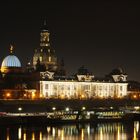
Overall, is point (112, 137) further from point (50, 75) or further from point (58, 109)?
point (50, 75)

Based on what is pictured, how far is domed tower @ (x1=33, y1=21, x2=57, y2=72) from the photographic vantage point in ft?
288

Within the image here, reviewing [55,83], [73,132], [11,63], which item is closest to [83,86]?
[55,83]

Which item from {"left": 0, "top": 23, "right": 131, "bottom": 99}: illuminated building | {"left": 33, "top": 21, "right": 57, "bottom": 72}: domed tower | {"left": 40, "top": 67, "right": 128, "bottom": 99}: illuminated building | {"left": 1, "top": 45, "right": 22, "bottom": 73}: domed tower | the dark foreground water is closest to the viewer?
the dark foreground water

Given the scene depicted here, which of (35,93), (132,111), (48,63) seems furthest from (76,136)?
(48,63)

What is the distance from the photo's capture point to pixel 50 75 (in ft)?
259

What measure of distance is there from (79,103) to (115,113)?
12683mm

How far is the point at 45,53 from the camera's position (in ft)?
290

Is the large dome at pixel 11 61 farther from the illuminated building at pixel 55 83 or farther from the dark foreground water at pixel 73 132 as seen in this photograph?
the dark foreground water at pixel 73 132

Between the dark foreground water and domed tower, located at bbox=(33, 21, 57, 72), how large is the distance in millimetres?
36450

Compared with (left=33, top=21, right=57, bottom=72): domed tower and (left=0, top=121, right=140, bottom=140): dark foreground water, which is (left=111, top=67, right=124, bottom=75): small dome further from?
(left=0, top=121, right=140, bottom=140): dark foreground water

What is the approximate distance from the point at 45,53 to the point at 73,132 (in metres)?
42.3

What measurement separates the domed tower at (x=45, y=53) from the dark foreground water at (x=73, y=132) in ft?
120

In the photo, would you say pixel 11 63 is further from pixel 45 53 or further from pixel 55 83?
pixel 45 53

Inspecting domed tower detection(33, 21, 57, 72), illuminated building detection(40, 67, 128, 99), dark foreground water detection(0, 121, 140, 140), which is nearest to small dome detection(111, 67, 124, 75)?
illuminated building detection(40, 67, 128, 99)
